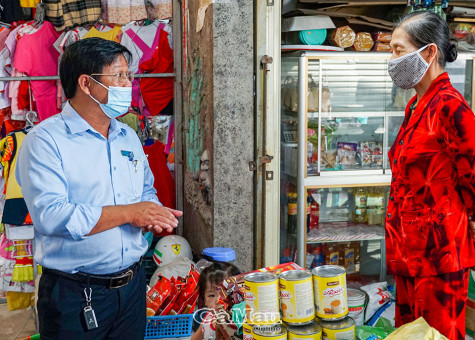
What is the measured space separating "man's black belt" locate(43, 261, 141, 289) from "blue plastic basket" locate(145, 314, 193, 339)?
106 centimetres

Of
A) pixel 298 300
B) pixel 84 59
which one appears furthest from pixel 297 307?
pixel 84 59

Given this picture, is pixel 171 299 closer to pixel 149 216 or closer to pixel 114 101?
pixel 149 216

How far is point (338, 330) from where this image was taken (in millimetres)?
1759

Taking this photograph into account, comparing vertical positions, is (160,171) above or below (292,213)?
above

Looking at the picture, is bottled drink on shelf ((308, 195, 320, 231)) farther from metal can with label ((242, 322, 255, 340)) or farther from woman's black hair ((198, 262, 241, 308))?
metal can with label ((242, 322, 255, 340))

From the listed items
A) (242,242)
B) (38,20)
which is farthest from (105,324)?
(38,20)

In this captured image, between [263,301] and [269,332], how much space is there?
10cm

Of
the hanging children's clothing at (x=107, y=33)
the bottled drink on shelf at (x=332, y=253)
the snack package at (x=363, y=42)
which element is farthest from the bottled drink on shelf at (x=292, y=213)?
the hanging children's clothing at (x=107, y=33)

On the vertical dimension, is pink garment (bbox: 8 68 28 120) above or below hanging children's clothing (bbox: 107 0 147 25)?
below

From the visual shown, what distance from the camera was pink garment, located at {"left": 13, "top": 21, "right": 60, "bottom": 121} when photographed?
5.11m

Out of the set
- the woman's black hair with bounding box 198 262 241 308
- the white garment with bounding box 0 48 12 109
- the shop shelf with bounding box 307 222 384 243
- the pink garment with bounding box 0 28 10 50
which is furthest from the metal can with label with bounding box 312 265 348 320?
the pink garment with bounding box 0 28 10 50

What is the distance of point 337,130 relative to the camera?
15.1 feet

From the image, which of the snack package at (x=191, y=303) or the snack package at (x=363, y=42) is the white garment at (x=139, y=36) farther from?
the snack package at (x=191, y=303)

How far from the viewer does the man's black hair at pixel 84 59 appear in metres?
2.17
